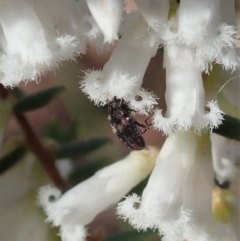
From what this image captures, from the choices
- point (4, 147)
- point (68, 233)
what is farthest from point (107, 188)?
point (4, 147)

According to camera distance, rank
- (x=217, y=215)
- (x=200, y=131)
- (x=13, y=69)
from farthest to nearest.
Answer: (x=217, y=215) < (x=200, y=131) < (x=13, y=69)

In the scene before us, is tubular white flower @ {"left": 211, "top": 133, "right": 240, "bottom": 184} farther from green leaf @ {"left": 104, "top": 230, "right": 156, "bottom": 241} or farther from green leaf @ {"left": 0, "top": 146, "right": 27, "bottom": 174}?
green leaf @ {"left": 0, "top": 146, "right": 27, "bottom": 174}

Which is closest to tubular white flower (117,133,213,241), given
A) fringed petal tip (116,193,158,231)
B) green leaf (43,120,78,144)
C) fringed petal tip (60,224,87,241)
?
fringed petal tip (116,193,158,231)

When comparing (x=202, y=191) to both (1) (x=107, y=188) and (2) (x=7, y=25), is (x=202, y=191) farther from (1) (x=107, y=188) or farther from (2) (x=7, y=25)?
(2) (x=7, y=25)

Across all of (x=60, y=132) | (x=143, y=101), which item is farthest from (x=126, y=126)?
(x=60, y=132)

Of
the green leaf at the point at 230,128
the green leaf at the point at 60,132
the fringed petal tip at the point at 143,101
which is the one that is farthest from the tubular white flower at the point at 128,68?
the green leaf at the point at 60,132

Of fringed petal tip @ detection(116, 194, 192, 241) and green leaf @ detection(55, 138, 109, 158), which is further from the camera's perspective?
green leaf @ detection(55, 138, 109, 158)

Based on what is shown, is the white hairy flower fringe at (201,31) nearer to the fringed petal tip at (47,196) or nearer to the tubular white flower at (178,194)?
the tubular white flower at (178,194)
